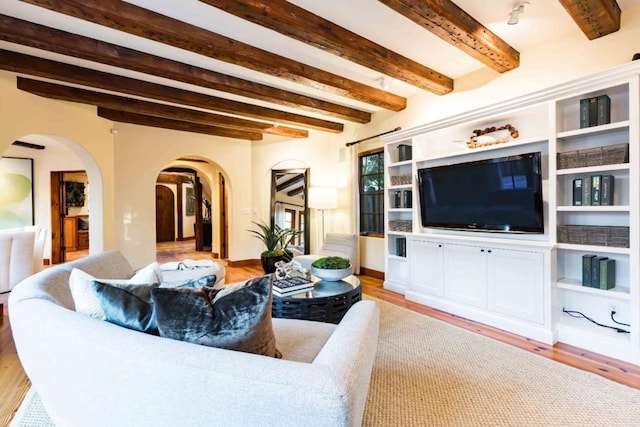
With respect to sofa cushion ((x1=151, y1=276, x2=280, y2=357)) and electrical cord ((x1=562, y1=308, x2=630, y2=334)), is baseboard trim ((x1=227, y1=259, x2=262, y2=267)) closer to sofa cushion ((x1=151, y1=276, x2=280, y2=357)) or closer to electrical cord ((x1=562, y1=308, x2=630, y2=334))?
electrical cord ((x1=562, y1=308, x2=630, y2=334))

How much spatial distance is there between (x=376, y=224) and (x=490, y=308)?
2.22 meters

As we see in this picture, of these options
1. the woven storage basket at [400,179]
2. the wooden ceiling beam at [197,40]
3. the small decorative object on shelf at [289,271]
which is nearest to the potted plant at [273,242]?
the small decorative object on shelf at [289,271]

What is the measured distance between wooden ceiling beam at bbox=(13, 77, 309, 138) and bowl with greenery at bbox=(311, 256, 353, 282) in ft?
10.6

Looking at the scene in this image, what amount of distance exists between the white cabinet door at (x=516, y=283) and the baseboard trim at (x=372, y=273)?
77.4 inches

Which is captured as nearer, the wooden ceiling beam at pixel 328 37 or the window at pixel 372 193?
the wooden ceiling beam at pixel 328 37

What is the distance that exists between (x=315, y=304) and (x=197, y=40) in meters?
2.41

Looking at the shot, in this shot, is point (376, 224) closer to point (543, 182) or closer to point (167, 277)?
point (543, 182)

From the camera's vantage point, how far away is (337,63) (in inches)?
130

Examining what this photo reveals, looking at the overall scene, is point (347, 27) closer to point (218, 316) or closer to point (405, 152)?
point (405, 152)

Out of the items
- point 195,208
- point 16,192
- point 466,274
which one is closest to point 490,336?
point 466,274

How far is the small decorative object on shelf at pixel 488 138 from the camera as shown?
3.13m

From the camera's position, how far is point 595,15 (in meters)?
2.30

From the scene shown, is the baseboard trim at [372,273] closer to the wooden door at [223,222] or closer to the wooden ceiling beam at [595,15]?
the wooden door at [223,222]

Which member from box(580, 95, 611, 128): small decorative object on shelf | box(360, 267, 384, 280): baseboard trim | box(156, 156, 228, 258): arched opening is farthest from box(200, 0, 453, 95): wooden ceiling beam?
box(156, 156, 228, 258): arched opening
